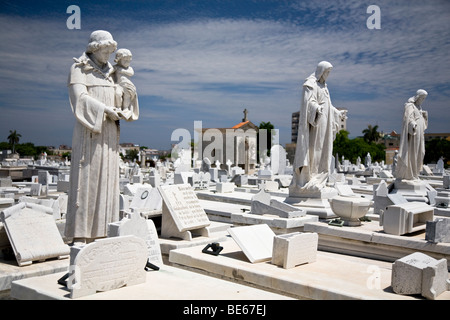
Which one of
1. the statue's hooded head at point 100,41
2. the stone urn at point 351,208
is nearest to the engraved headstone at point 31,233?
the statue's hooded head at point 100,41

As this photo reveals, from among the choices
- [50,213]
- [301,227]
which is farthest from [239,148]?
[50,213]

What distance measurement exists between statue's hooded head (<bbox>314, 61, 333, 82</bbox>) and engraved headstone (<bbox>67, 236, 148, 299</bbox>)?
706 cm

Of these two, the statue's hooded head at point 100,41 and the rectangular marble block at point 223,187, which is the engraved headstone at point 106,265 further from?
the rectangular marble block at point 223,187

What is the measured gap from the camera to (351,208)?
833 centimetres

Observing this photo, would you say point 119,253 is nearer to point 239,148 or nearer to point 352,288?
Result: point 352,288

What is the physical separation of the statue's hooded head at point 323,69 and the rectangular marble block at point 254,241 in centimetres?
491

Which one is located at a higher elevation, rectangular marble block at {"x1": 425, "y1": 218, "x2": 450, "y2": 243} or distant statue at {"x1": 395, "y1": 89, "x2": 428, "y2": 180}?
distant statue at {"x1": 395, "y1": 89, "x2": 428, "y2": 180}

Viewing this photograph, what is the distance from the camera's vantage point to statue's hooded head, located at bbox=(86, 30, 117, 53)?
592cm

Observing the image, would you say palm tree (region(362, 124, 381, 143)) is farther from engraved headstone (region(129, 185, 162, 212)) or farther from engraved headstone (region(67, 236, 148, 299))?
engraved headstone (region(67, 236, 148, 299))

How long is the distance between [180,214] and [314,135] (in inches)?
169

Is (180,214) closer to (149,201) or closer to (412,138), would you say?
(149,201)

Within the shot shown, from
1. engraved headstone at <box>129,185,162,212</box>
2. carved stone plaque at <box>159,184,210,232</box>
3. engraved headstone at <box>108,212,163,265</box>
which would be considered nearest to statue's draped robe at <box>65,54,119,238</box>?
engraved headstone at <box>108,212,163,265</box>
